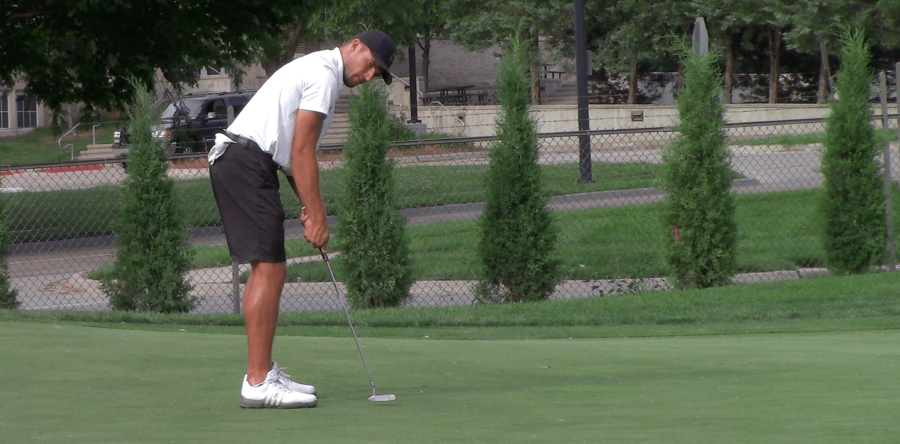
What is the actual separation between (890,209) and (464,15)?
34.3 meters

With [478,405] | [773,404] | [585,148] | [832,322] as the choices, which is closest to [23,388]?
[478,405]

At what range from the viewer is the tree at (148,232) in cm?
986

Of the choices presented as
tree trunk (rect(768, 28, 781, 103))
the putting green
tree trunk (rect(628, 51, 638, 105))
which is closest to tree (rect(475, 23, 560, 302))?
the putting green

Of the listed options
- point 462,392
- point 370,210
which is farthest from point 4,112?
point 462,392

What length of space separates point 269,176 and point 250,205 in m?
0.15

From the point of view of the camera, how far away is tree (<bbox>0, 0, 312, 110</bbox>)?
1631 cm

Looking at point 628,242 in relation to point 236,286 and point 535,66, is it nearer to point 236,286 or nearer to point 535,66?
point 236,286

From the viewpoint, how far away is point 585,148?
14.1 meters

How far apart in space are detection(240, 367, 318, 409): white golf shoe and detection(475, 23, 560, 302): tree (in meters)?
6.25

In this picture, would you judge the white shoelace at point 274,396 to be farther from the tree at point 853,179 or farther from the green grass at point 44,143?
the green grass at point 44,143

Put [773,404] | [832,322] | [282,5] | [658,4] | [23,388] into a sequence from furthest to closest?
[658,4], [282,5], [832,322], [23,388], [773,404]

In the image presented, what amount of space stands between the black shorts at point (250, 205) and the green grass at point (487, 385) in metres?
0.64

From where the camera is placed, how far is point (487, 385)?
477 cm

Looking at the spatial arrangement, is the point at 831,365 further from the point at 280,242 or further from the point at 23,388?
the point at 23,388
